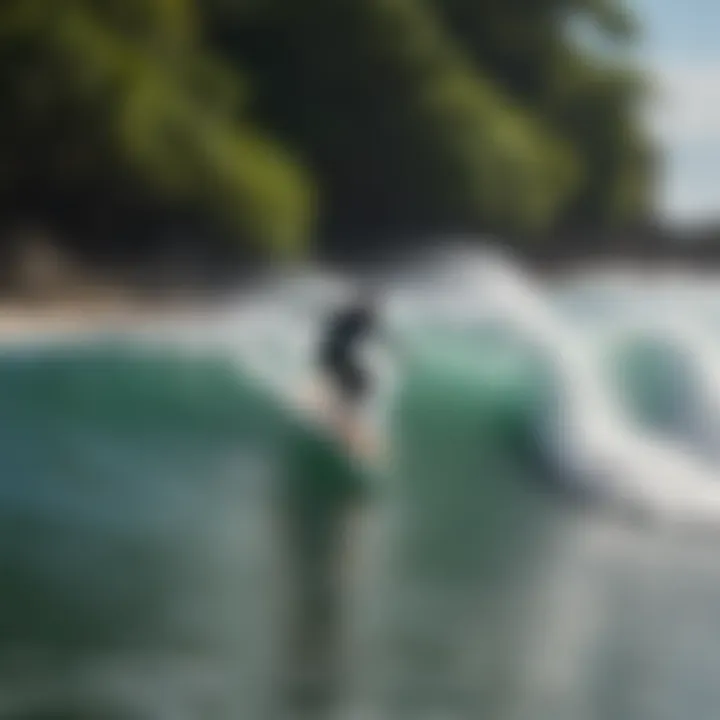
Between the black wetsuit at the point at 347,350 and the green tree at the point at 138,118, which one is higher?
the green tree at the point at 138,118

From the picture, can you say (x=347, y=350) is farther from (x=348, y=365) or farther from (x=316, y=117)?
(x=316, y=117)

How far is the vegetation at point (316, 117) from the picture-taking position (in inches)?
51.2

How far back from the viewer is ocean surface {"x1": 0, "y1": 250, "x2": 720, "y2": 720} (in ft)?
4.11

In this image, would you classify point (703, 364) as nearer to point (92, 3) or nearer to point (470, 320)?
point (470, 320)

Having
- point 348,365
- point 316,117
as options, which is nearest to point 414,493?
point 348,365

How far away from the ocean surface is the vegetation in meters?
0.07

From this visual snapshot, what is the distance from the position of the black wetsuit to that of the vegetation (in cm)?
8

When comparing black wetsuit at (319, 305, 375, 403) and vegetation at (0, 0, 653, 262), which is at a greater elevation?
vegetation at (0, 0, 653, 262)

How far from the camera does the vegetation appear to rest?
1.30 meters

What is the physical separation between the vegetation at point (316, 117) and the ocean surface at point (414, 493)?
72 mm

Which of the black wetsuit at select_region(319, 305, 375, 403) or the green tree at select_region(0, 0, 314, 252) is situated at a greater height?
the green tree at select_region(0, 0, 314, 252)

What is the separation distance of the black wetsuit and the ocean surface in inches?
0.7

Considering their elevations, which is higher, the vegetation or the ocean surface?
the vegetation

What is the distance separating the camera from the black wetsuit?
1340 mm
